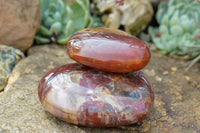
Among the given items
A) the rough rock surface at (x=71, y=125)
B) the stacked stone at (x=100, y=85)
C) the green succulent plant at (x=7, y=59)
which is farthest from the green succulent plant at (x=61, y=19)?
the stacked stone at (x=100, y=85)

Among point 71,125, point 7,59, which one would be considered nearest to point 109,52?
point 71,125

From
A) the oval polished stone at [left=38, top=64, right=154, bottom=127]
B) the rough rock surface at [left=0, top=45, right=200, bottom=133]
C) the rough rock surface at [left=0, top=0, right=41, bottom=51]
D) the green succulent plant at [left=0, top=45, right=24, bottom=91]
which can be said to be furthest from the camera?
the rough rock surface at [left=0, top=0, right=41, bottom=51]

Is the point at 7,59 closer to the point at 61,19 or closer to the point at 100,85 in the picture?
the point at 61,19

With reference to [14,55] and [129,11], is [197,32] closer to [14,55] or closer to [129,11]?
[129,11]

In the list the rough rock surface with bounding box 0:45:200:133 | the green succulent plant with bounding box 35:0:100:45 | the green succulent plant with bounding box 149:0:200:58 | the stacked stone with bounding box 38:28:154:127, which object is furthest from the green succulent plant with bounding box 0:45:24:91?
the green succulent plant with bounding box 149:0:200:58

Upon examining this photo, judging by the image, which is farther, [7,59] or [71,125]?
[7,59]

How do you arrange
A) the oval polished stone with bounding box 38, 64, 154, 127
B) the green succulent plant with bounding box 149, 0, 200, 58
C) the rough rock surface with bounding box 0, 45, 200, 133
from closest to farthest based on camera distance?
the oval polished stone with bounding box 38, 64, 154, 127 < the rough rock surface with bounding box 0, 45, 200, 133 < the green succulent plant with bounding box 149, 0, 200, 58

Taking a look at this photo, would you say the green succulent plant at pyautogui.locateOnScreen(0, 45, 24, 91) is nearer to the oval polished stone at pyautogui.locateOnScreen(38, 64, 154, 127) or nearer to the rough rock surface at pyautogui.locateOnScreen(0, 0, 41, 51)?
the rough rock surface at pyautogui.locateOnScreen(0, 0, 41, 51)
